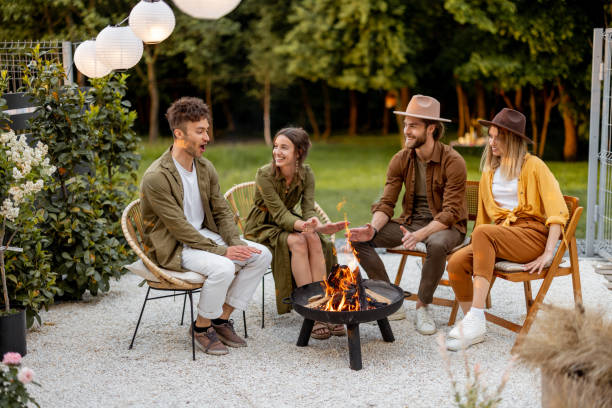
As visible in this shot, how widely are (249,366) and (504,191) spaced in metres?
2.08

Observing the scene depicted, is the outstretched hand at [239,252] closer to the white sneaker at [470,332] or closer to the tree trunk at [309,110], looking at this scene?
the white sneaker at [470,332]

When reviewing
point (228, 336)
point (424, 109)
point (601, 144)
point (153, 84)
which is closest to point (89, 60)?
point (228, 336)

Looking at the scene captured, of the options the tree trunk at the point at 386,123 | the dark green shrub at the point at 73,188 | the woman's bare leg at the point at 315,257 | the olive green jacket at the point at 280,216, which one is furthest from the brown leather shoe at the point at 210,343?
the tree trunk at the point at 386,123

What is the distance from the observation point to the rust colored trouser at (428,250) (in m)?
4.61

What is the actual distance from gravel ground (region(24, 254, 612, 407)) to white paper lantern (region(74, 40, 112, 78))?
1.90m

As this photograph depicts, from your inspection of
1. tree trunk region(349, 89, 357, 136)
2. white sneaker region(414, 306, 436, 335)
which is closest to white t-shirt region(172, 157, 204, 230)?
white sneaker region(414, 306, 436, 335)

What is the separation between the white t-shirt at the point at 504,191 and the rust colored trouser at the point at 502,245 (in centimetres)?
19

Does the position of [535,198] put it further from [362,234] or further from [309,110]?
[309,110]

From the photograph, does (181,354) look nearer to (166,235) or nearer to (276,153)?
(166,235)

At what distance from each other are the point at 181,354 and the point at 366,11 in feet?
36.3

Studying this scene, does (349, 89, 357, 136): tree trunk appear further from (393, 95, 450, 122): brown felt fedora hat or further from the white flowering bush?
the white flowering bush

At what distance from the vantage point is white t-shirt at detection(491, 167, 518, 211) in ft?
14.7

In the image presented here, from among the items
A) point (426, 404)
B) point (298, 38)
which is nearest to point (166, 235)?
point (426, 404)

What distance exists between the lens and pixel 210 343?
4.29m
